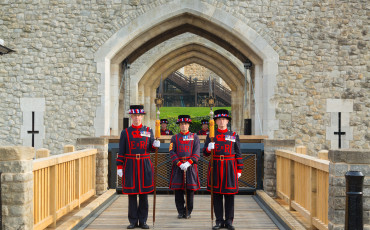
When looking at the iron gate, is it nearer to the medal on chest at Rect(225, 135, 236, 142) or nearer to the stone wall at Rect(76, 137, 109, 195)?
the stone wall at Rect(76, 137, 109, 195)

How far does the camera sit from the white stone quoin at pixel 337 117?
11781 mm

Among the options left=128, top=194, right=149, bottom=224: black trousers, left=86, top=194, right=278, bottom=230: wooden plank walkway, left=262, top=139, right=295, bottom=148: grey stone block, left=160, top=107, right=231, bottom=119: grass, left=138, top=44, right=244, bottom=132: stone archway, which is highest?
left=138, top=44, right=244, bottom=132: stone archway

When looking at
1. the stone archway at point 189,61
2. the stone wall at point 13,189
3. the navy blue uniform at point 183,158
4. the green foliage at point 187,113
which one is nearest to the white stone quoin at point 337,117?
the navy blue uniform at point 183,158

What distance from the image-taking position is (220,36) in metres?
12.8

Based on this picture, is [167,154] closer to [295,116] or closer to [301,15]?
[295,116]

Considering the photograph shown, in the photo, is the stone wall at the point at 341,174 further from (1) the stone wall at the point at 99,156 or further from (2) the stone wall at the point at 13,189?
(1) the stone wall at the point at 99,156

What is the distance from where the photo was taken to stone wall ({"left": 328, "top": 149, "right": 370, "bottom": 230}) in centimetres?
428

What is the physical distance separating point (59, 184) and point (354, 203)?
343 cm

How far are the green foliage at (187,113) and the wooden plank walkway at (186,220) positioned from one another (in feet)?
62.1

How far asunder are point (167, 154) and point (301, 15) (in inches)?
218

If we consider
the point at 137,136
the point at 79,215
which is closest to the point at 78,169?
the point at 79,215

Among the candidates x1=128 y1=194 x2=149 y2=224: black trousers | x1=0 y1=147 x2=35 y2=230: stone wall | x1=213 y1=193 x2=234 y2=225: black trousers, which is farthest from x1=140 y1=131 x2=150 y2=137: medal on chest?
x1=0 y1=147 x2=35 y2=230: stone wall

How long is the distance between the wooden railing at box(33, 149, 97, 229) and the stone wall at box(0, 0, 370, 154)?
183 inches

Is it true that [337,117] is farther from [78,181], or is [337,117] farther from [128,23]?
[78,181]
